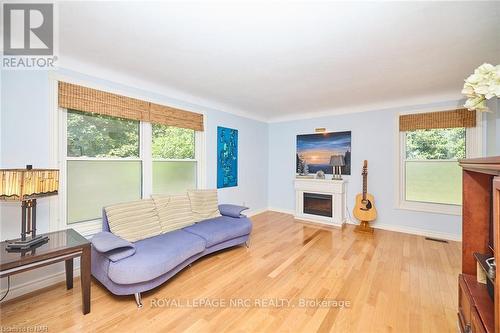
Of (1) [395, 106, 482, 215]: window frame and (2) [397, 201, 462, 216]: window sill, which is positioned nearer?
(1) [395, 106, 482, 215]: window frame

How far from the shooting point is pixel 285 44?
2004 mm

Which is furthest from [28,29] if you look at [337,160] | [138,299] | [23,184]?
[337,160]

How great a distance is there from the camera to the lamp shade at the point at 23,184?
1591 millimetres

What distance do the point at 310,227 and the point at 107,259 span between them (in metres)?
3.36

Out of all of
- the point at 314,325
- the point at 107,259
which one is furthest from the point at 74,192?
the point at 314,325

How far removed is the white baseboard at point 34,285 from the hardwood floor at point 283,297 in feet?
0.23

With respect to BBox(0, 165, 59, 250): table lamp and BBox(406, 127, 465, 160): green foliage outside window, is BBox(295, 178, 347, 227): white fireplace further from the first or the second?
BBox(0, 165, 59, 250): table lamp

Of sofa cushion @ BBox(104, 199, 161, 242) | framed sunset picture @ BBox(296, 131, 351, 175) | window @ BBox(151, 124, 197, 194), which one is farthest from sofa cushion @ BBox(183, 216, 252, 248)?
framed sunset picture @ BBox(296, 131, 351, 175)

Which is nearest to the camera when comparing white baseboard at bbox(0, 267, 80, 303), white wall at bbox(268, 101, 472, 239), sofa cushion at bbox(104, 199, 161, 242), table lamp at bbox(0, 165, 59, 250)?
table lamp at bbox(0, 165, 59, 250)

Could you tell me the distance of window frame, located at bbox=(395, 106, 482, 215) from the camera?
329cm

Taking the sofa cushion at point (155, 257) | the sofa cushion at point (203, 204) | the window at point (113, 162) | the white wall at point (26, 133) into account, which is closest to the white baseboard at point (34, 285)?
the white wall at point (26, 133)

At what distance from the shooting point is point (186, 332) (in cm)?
162

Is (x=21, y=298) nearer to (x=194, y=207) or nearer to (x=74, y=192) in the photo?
(x=74, y=192)

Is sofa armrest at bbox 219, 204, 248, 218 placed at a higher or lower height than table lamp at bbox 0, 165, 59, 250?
lower
